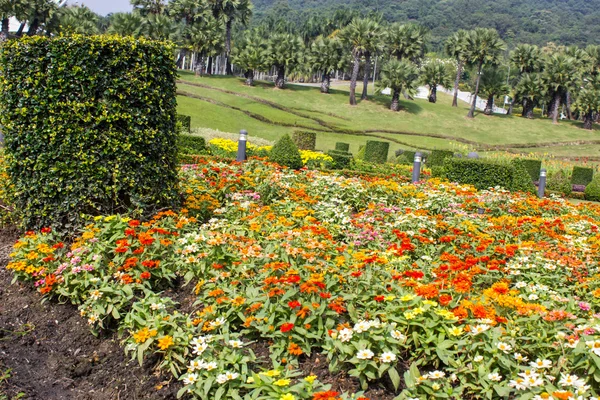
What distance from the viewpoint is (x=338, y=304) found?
3549 millimetres

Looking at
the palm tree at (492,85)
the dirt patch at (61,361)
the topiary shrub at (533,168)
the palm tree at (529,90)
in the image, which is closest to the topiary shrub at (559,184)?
the topiary shrub at (533,168)

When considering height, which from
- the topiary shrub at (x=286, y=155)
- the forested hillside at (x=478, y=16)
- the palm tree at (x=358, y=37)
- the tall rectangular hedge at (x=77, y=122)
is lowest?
the topiary shrub at (x=286, y=155)

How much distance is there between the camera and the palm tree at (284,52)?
48.8 meters

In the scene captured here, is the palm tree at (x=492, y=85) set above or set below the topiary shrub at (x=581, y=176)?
above

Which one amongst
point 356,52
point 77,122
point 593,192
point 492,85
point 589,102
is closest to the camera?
point 77,122

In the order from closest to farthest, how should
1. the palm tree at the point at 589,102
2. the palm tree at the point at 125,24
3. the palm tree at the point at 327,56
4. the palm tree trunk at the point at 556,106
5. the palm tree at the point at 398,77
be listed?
the palm tree at the point at 125,24 → the palm tree at the point at 398,77 → the palm tree at the point at 327,56 → the palm tree at the point at 589,102 → the palm tree trunk at the point at 556,106

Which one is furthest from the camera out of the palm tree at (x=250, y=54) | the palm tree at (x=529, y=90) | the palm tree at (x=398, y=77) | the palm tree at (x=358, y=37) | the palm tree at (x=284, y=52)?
the palm tree at (x=529, y=90)

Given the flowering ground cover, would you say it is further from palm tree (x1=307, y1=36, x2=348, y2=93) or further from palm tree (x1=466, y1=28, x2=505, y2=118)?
palm tree (x1=466, y1=28, x2=505, y2=118)

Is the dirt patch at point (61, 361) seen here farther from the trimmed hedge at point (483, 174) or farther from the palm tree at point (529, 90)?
the palm tree at point (529, 90)

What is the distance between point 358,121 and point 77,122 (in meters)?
38.3

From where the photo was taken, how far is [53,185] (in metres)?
5.36

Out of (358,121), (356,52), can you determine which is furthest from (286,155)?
(356,52)

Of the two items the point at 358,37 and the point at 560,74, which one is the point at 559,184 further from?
the point at 560,74

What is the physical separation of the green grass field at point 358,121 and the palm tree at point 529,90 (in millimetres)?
2419
